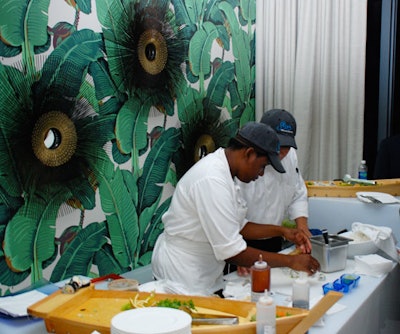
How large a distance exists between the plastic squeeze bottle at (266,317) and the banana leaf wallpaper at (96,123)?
1350mm

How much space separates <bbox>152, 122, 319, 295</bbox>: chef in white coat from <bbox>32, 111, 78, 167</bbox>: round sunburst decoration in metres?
0.68

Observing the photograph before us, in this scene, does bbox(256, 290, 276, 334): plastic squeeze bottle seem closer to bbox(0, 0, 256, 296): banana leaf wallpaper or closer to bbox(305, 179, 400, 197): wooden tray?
bbox(0, 0, 256, 296): banana leaf wallpaper

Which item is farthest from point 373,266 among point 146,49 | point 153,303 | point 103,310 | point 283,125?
point 146,49

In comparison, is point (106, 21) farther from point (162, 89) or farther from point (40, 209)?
point (40, 209)

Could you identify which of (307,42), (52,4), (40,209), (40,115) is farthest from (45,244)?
(307,42)

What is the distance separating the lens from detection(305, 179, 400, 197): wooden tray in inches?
115

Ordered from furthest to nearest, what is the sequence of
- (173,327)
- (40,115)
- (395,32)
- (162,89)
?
1. (395,32)
2. (162,89)
3. (40,115)
4. (173,327)

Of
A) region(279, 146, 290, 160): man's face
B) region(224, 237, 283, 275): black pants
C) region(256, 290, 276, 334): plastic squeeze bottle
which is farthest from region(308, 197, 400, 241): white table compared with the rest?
region(256, 290, 276, 334): plastic squeeze bottle

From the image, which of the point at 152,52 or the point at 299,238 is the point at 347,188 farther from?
the point at 152,52

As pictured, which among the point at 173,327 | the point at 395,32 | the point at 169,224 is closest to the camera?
the point at 173,327

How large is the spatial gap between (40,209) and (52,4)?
1038 mm

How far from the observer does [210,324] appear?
1.38 meters

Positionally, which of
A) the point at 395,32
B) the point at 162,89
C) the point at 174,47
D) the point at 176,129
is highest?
the point at 395,32

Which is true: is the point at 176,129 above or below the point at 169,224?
above
